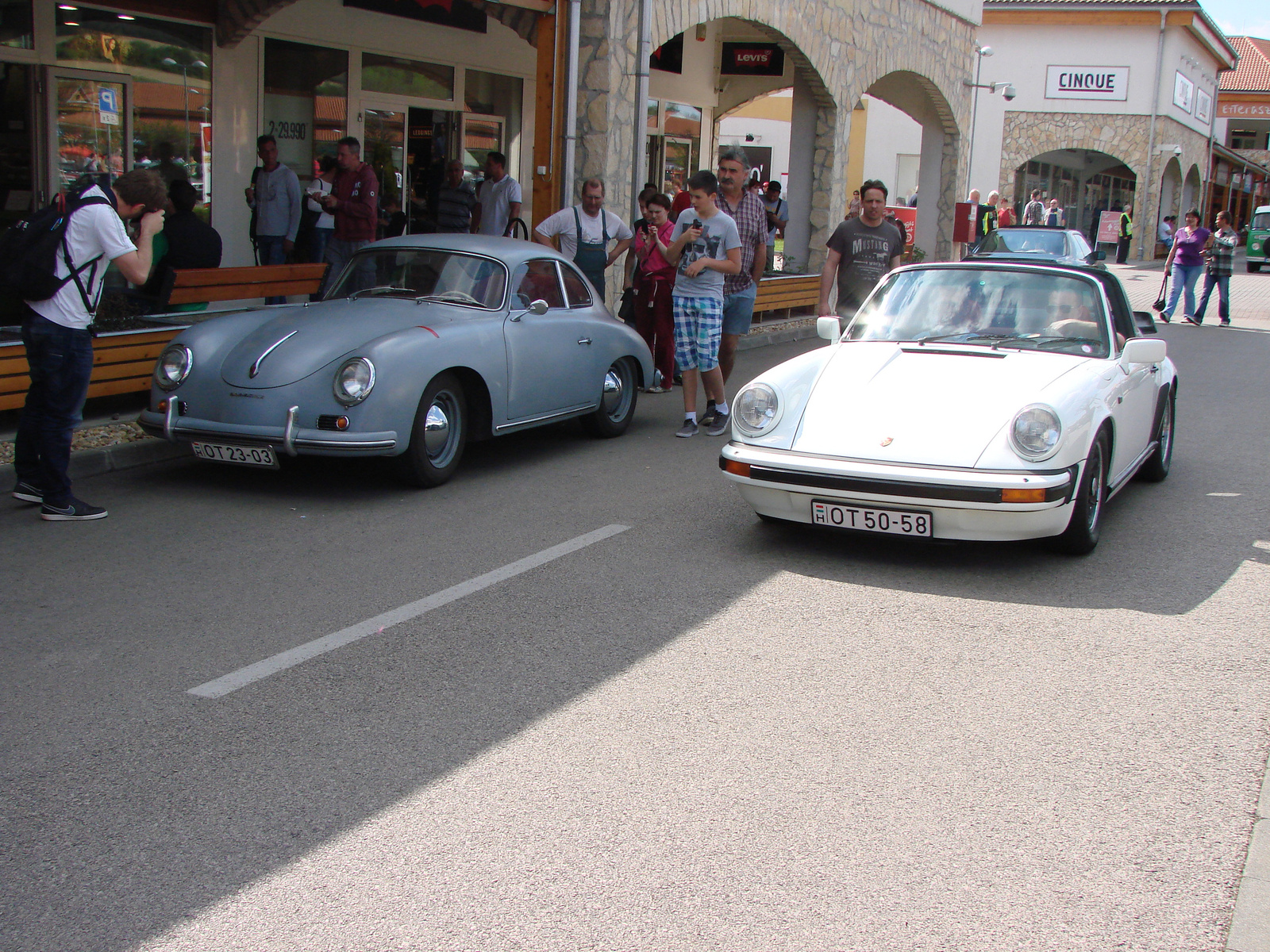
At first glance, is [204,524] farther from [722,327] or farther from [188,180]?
[188,180]

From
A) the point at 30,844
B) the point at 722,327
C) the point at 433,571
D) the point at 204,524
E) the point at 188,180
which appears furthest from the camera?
the point at 188,180

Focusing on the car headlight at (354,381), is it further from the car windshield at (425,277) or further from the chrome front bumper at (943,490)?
the chrome front bumper at (943,490)

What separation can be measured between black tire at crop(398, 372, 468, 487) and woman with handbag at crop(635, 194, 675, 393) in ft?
9.85

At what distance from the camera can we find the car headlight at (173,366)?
6.74 meters

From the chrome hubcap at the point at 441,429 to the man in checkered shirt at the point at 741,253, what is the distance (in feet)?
7.86

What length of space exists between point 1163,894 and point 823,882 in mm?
785

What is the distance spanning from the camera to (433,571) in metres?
5.30

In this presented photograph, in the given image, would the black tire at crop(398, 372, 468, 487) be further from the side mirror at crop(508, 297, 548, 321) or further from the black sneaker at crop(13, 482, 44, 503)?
the black sneaker at crop(13, 482, 44, 503)

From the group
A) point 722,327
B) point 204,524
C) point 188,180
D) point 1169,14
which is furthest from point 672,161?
point 1169,14

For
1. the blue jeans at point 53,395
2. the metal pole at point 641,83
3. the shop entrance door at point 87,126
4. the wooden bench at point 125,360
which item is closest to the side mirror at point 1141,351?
the blue jeans at point 53,395

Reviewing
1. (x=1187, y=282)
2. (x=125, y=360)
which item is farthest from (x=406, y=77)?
(x=1187, y=282)

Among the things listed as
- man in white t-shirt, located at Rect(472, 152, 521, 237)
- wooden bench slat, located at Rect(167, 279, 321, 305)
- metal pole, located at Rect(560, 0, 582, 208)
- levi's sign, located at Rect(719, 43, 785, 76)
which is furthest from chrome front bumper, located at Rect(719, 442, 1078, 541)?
levi's sign, located at Rect(719, 43, 785, 76)

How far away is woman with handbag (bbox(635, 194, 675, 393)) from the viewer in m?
9.94

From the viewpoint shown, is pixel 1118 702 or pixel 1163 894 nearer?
pixel 1163 894
